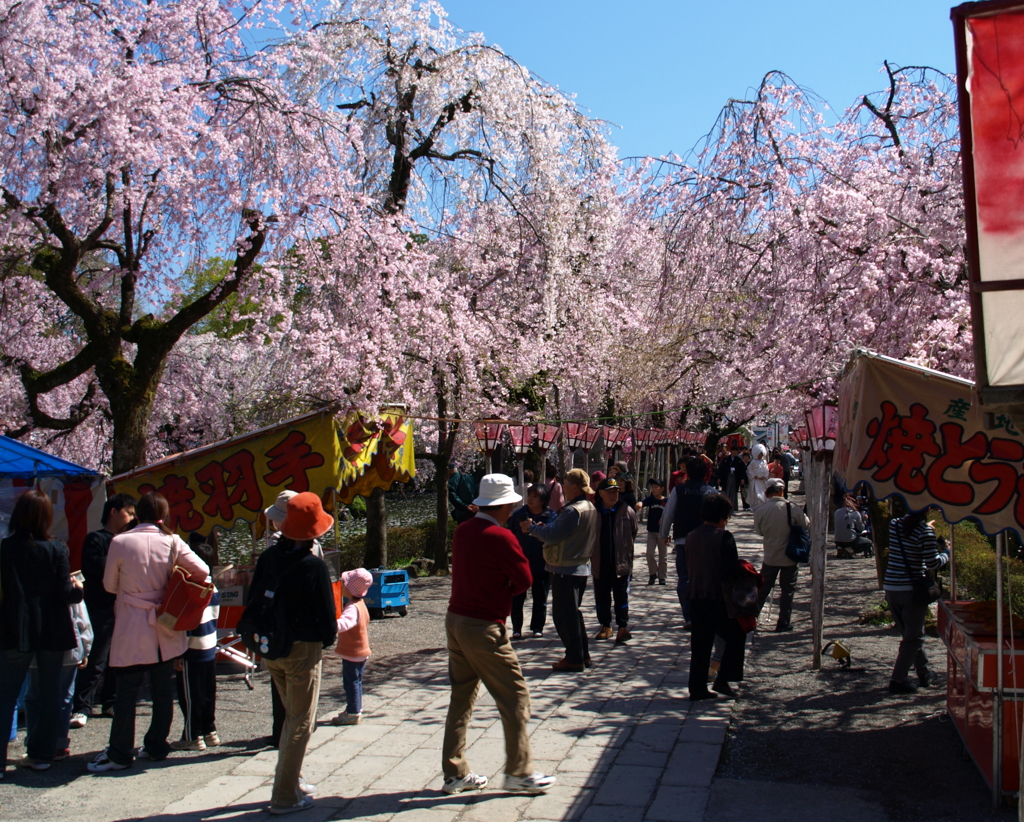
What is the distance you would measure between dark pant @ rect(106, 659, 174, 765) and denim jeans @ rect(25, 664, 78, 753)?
0.44m

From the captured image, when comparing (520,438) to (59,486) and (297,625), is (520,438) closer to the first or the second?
(59,486)

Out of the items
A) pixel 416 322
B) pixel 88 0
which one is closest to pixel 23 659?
pixel 88 0

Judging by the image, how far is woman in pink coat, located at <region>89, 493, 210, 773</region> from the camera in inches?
220

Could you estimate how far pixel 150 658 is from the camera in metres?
5.61

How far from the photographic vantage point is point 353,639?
6359 millimetres

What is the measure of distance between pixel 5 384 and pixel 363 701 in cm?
1071

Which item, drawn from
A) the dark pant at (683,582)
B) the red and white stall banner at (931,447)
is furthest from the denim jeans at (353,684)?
the red and white stall banner at (931,447)

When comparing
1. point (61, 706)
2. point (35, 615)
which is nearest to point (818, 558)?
point (61, 706)

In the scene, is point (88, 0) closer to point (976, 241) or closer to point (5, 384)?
point (5, 384)

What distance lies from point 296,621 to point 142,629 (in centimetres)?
143

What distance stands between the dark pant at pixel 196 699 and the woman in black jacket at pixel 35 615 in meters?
0.77

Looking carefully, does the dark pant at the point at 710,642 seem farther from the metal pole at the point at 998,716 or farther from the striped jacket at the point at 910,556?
the metal pole at the point at 998,716

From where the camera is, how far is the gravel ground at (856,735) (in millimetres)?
5062

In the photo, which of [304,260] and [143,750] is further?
[304,260]
